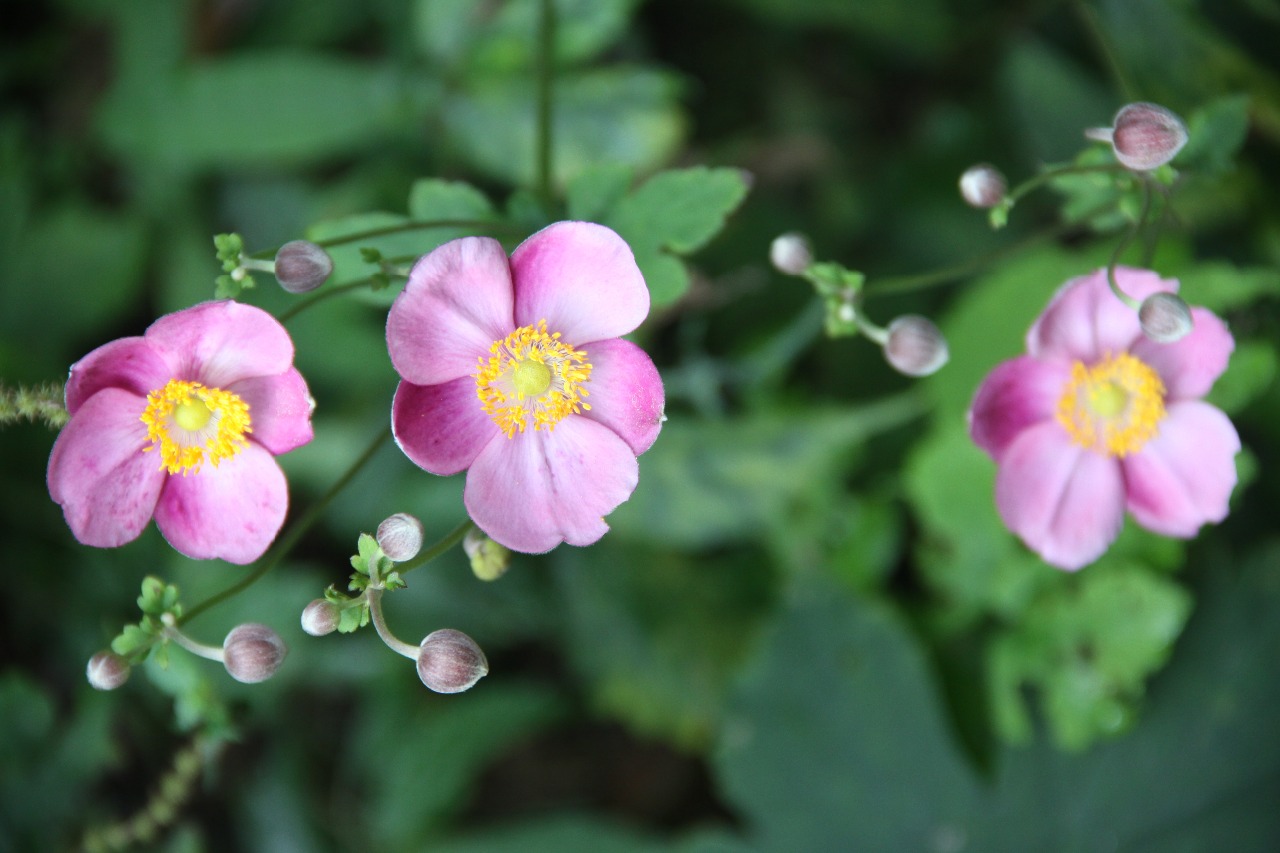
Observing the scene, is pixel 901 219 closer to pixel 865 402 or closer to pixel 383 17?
pixel 865 402

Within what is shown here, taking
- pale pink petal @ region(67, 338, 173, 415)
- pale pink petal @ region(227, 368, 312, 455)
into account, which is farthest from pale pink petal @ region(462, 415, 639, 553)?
pale pink petal @ region(67, 338, 173, 415)

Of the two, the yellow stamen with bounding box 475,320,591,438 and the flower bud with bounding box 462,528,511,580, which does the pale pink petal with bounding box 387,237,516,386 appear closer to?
the yellow stamen with bounding box 475,320,591,438

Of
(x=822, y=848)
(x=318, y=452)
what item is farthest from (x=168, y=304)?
(x=822, y=848)

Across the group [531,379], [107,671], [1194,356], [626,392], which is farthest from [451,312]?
[1194,356]

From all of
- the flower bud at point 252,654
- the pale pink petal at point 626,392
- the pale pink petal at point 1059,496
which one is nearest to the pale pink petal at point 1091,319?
the pale pink petal at point 1059,496

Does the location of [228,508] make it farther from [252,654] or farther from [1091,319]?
[1091,319]

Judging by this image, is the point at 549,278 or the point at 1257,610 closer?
the point at 549,278
